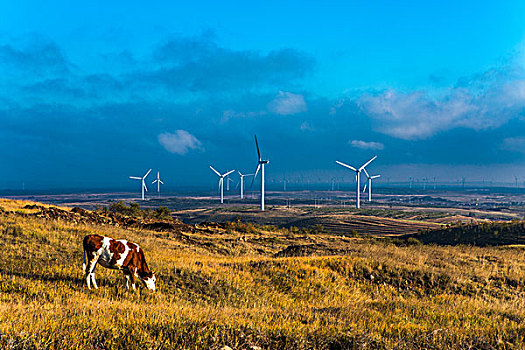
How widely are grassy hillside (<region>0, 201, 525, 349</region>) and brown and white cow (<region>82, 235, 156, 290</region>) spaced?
1.88ft

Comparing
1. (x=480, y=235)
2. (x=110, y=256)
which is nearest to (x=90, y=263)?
(x=110, y=256)

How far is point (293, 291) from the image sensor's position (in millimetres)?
16312

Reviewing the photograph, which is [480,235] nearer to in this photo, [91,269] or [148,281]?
[148,281]

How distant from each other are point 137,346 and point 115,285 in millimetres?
6830

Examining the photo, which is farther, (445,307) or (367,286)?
(367,286)

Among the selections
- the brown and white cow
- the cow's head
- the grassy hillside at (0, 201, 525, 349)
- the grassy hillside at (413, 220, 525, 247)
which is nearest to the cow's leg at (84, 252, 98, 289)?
the brown and white cow

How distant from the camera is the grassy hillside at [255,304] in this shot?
26.1ft

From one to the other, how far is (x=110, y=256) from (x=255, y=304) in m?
5.61

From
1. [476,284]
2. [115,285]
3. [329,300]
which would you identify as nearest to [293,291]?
[329,300]

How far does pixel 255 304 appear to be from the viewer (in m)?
13.5

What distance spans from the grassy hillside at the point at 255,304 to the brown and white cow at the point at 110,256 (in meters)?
0.57

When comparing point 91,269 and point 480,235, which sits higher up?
point 91,269

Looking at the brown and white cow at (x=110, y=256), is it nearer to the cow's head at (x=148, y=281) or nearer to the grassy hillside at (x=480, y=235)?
the cow's head at (x=148, y=281)

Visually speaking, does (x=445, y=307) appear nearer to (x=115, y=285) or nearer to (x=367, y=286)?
(x=367, y=286)
